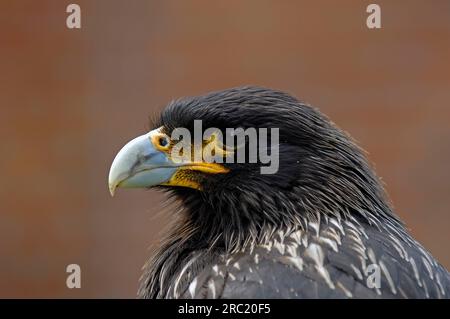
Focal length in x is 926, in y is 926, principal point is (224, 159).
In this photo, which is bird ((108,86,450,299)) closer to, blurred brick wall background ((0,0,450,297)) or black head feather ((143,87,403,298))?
black head feather ((143,87,403,298))

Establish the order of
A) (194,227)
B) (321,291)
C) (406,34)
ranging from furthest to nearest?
1. (406,34)
2. (194,227)
3. (321,291)

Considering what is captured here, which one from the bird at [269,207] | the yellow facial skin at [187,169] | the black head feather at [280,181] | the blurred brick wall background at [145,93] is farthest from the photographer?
the blurred brick wall background at [145,93]

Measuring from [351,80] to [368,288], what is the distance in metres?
4.57

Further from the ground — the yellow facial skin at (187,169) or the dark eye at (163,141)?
the dark eye at (163,141)

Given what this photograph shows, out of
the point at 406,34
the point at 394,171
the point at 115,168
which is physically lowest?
the point at 394,171

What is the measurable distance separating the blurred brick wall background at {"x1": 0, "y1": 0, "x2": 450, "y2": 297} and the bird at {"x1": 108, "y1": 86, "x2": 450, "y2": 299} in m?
3.88

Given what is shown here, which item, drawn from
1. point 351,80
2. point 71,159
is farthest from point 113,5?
point 351,80

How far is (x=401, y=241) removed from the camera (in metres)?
3.51

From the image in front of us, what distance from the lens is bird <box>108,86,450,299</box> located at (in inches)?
130

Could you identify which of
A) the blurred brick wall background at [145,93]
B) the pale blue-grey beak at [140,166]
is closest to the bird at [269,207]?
the pale blue-grey beak at [140,166]

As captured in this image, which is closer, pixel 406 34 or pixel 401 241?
pixel 401 241

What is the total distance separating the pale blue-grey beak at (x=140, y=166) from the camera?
3551 millimetres

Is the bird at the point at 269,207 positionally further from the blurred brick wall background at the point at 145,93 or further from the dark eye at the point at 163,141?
the blurred brick wall background at the point at 145,93

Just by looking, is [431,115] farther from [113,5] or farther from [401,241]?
[401,241]
